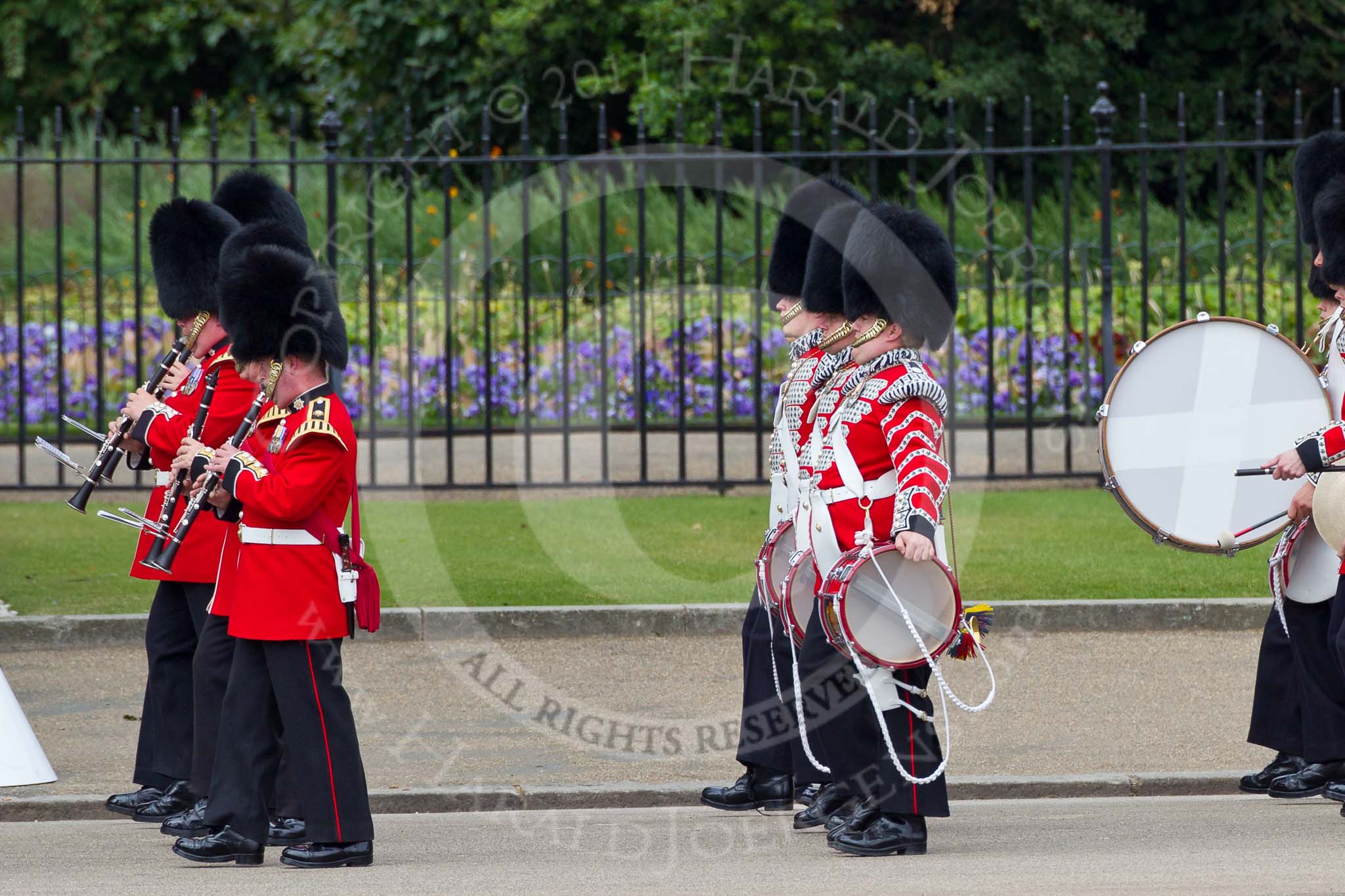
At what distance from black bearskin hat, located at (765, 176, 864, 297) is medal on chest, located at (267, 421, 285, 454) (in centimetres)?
197

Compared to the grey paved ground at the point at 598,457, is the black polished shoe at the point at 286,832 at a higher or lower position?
lower

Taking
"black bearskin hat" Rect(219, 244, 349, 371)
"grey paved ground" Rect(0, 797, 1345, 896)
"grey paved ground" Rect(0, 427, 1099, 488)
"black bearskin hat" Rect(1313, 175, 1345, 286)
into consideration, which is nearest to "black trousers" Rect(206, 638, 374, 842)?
"grey paved ground" Rect(0, 797, 1345, 896)

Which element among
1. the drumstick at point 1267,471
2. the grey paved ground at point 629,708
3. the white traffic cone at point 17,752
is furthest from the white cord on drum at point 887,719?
the white traffic cone at point 17,752

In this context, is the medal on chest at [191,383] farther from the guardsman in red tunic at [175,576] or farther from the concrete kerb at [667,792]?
the concrete kerb at [667,792]

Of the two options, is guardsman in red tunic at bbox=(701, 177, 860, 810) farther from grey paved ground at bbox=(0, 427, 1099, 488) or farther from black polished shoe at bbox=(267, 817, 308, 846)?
grey paved ground at bbox=(0, 427, 1099, 488)

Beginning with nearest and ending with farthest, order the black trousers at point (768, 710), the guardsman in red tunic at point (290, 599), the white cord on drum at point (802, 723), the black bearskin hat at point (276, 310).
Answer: the guardsman in red tunic at point (290, 599) < the black bearskin hat at point (276, 310) < the white cord on drum at point (802, 723) < the black trousers at point (768, 710)

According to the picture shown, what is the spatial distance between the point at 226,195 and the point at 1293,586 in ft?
12.1

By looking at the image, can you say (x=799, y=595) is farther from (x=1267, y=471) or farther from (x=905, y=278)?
(x=1267, y=471)

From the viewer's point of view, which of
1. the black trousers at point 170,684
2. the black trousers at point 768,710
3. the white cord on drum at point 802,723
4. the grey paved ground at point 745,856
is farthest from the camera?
the black trousers at point 768,710

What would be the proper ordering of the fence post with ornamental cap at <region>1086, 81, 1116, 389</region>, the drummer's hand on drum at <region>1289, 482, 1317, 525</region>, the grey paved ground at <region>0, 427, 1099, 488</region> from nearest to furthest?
the drummer's hand on drum at <region>1289, 482, 1317, 525</region> < the fence post with ornamental cap at <region>1086, 81, 1116, 389</region> < the grey paved ground at <region>0, 427, 1099, 488</region>

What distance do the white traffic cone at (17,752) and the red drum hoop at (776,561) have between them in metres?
2.33

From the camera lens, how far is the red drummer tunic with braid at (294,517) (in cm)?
531

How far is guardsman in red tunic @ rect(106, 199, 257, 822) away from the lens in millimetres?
5898

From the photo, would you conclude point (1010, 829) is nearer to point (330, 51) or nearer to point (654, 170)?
point (654, 170)
